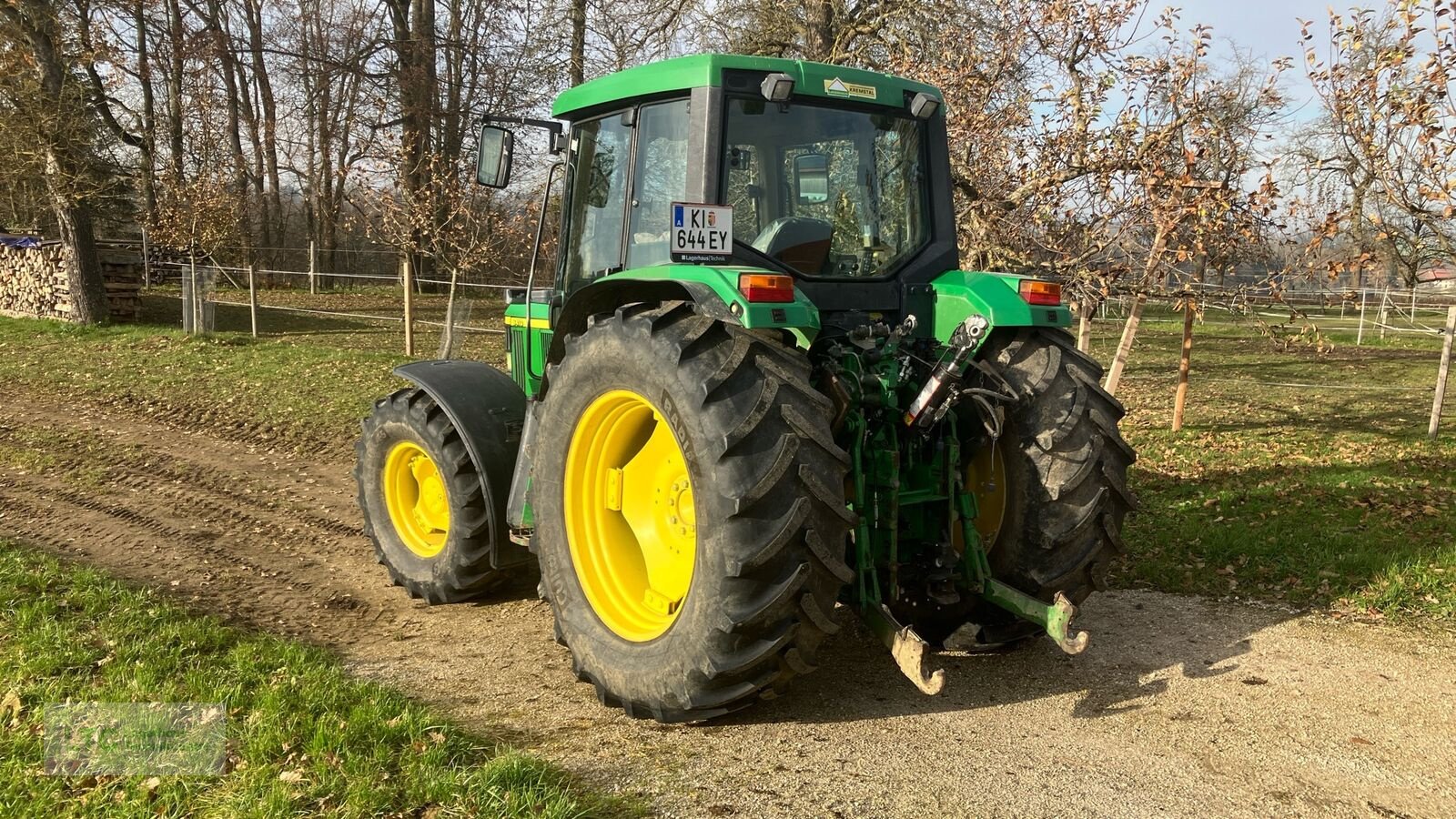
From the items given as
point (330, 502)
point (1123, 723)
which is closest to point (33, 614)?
point (330, 502)

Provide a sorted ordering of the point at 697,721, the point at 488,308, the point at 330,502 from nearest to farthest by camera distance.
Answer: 1. the point at 697,721
2. the point at 330,502
3. the point at 488,308

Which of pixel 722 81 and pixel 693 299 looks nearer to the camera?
pixel 693 299

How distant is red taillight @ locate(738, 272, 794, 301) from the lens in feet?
11.0

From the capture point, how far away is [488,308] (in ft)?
82.3

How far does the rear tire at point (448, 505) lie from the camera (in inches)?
193

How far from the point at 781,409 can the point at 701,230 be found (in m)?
0.84

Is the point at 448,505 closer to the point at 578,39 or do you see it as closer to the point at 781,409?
the point at 781,409

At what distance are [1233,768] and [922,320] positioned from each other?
81.1 inches

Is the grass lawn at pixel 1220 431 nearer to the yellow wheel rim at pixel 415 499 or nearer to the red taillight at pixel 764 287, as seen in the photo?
the red taillight at pixel 764 287

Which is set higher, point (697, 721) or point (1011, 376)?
point (1011, 376)

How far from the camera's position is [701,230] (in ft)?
12.1

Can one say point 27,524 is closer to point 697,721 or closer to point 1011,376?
point 697,721

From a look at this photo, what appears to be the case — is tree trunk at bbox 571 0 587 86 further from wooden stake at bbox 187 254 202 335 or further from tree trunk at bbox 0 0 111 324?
tree trunk at bbox 0 0 111 324

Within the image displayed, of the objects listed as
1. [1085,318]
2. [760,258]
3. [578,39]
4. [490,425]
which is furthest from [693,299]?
[578,39]
